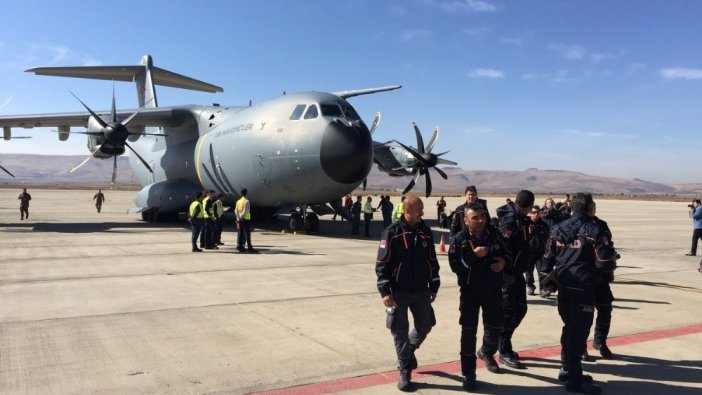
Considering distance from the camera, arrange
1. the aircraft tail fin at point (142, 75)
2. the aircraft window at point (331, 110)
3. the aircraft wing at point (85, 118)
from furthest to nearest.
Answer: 1. the aircraft tail fin at point (142, 75)
2. the aircraft wing at point (85, 118)
3. the aircraft window at point (331, 110)

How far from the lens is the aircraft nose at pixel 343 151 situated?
55.1 ft

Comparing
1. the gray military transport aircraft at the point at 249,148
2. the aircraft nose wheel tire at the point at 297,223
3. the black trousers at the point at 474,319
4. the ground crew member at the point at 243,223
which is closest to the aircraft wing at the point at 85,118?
the gray military transport aircraft at the point at 249,148

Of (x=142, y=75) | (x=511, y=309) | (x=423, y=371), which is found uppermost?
(x=142, y=75)

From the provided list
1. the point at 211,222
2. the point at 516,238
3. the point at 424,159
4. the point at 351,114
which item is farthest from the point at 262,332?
the point at 424,159

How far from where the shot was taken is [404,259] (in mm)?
4977

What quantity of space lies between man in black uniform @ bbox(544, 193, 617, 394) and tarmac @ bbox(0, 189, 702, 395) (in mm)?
255

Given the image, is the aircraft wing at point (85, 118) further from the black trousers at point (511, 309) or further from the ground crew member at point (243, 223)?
the black trousers at point (511, 309)

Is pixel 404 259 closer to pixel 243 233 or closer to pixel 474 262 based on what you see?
pixel 474 262

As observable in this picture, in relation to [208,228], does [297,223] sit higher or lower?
lower

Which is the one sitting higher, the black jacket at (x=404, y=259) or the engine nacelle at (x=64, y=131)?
the engine nacelle at (x=64, y=131)

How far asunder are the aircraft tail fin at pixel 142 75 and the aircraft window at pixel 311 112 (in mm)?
12731

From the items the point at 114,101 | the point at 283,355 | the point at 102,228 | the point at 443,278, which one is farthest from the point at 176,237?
the point at 283,355

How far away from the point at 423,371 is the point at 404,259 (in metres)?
1.28

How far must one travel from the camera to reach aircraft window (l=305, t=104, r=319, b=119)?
17.5 metres
